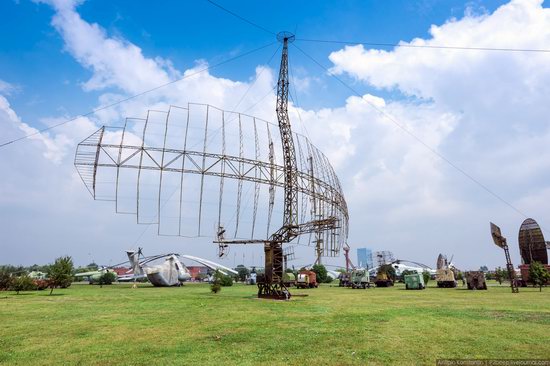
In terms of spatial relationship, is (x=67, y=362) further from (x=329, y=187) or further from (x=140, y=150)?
(x=329, y=187)

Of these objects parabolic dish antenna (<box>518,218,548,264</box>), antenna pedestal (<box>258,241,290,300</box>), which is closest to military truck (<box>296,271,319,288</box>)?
antenna pedestal (<box>258,241,290,300</box>)

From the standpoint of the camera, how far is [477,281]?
161 feet

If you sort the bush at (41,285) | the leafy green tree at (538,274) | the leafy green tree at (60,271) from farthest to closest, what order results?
the bush at (41,285)
the leafy green tree at (538,274)
the leafy green tree at (60,271)

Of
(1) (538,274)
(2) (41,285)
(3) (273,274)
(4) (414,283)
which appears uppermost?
(3) (273,274)

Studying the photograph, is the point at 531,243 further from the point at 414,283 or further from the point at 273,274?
the point at 273,274

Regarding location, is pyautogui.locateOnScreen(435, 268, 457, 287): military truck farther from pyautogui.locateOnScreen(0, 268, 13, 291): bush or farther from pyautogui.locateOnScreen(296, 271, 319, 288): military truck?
pyautogui.locateOnScreen(0, 268, 13, 291): bush

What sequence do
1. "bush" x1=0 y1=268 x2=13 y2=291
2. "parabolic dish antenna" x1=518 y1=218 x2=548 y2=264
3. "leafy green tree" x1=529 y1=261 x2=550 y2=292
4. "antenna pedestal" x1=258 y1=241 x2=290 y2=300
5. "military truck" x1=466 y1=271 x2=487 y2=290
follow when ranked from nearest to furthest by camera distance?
"antenna pedestal" x1=258 y1=241 x2=290 y2=300
"leafy green tree" x1=529 y1=261 x2=550 y2=292
"bush" x1=0 y1=268 x2=13 y2=291
"military truck" x1=466 y1=271 x2=487 y2=290
"parabolic dish antenna" x1=518 y1=218 x2=548 y2=264

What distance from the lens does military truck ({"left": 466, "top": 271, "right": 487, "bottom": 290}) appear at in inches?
1905

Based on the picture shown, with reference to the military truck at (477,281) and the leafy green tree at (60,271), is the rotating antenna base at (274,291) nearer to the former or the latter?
the leafy green tree at (60,271)

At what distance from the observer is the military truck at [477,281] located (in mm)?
48375

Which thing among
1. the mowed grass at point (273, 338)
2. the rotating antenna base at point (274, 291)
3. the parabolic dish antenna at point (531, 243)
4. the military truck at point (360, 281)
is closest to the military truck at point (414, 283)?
the military truck at point (360, 281)

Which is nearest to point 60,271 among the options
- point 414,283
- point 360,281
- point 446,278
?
point 360,281

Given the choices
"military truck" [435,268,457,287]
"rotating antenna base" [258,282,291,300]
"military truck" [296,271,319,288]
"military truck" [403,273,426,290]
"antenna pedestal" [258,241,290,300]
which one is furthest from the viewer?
"military truck" [296,271,319,288]

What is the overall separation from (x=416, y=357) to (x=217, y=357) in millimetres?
5648
